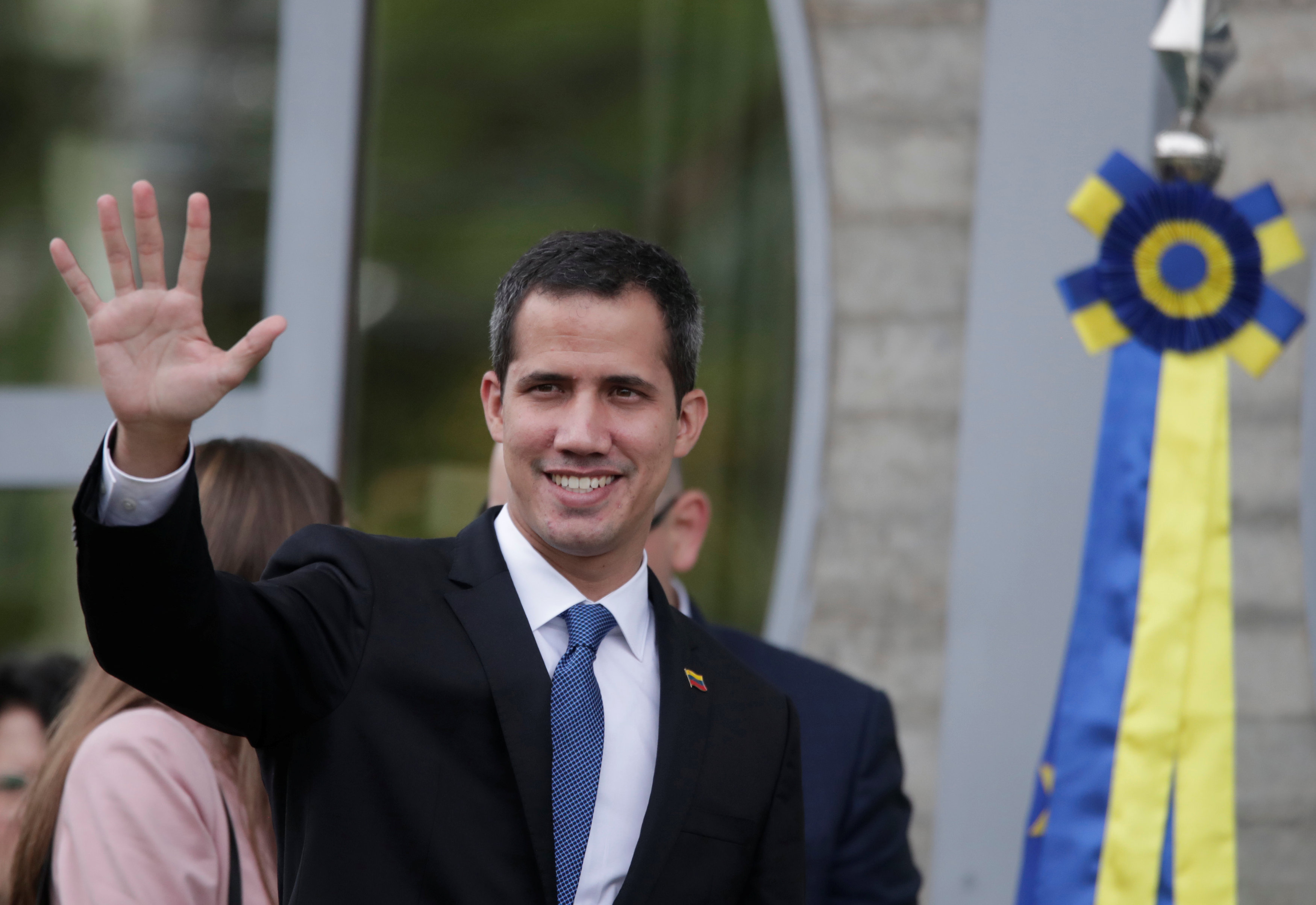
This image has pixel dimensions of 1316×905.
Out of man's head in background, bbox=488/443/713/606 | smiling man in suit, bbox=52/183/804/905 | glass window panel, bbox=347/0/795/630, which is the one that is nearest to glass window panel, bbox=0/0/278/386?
glass window panel, bbox=347/0/795/630

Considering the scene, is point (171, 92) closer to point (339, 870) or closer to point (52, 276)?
point (52, 276)

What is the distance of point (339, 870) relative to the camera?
1.42m

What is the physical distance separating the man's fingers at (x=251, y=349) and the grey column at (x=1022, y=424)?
92.2 inches

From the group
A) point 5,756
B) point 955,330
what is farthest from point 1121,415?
point 5,756

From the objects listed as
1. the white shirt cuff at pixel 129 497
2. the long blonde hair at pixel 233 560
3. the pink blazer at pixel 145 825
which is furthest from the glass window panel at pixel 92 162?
the white shirt cuff at pixel 129 497

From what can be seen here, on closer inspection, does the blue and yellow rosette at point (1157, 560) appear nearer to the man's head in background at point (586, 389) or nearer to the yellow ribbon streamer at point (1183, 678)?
the yellow ribbon streamer at point (1183, 678)

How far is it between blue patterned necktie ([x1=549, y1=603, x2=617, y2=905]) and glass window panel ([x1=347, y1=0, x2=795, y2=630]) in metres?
2.15

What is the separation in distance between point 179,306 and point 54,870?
0.91 metres

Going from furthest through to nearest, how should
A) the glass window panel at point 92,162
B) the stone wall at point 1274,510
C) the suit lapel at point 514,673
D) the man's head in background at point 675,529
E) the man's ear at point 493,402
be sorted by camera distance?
the glass window panel at point 92,162
the stone wall at point 1274,510
the man's head in background at point 675,529
the man's ear at point 493,402
the suit lapel at point 514,673

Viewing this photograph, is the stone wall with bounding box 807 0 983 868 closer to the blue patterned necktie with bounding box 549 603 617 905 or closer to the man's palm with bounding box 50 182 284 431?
the blue patterned necktie with bounding box 549 603 617 905

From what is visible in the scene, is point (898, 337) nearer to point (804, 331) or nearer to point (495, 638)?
point (804, 331)

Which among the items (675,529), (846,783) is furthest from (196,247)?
(846,783)

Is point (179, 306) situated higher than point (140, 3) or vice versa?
point (140, 3)

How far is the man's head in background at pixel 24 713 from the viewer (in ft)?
9.12
